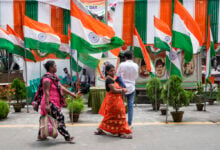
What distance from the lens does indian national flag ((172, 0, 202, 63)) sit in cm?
777

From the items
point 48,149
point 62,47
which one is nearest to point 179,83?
point 48,149

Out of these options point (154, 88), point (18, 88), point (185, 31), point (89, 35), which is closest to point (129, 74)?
point (89, 35)

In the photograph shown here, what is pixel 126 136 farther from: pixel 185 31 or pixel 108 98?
pixel 185 31

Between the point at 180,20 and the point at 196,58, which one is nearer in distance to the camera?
the point at 180,20

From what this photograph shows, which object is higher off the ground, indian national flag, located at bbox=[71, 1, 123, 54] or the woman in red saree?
indian national flag, located at bbox=[71, 1, 123, 54]

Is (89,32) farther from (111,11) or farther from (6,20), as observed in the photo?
(6,20)

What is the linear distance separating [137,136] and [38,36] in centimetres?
601

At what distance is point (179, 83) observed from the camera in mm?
8172

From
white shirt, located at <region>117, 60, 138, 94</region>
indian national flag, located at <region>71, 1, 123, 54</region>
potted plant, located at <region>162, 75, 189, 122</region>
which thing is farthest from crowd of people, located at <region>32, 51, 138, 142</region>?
potted plant, located at <region>162, 75, 189, 122</region>

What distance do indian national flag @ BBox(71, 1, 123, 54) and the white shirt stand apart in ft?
3.35

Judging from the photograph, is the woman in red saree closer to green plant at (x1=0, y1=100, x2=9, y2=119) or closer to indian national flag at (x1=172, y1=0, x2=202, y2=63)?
indian national flag at (x1=172, y1=0, x2=202, y2=63)

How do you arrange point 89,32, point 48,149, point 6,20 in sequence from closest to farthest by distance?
point 48,149, point 89,32, point 6,20

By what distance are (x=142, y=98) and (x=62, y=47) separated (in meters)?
4.30

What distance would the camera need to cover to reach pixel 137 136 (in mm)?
6355
